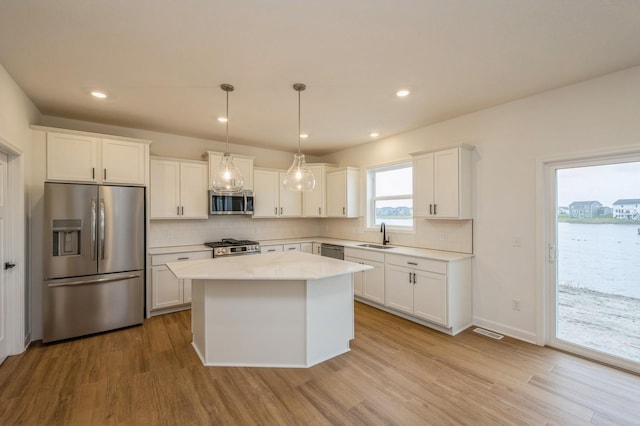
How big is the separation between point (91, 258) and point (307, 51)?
3325 mm

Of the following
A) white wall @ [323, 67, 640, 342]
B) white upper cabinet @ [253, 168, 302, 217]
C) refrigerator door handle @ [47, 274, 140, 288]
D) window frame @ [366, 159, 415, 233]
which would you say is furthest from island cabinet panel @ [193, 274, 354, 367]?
white upper cabinet @ [253, 168, 302, 217]

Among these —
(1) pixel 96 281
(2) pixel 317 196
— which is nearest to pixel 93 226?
(1) pixel 96 281

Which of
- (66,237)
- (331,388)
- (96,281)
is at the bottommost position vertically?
(331,388)

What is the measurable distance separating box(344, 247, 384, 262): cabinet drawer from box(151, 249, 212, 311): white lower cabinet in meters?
2.34

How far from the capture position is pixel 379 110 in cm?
360

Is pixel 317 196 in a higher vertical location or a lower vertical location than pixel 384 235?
higher

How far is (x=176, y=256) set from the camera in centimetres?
407

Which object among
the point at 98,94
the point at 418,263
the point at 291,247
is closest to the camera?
the point at 98,94

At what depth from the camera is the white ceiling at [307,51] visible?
184 cm

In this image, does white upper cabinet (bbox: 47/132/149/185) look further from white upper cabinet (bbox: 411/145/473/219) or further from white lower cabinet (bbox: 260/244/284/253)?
white upper cabinet (bbox: 411/145/473/219)

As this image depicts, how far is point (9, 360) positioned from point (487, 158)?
553 centimetres

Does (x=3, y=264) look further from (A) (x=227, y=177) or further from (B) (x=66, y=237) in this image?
(A) (x=227, y=177)

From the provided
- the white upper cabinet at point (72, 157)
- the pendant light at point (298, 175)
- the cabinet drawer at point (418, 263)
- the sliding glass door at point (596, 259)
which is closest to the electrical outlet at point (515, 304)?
the sliding glass door at point (596, 259)

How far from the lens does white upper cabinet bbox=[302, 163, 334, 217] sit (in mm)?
5605
